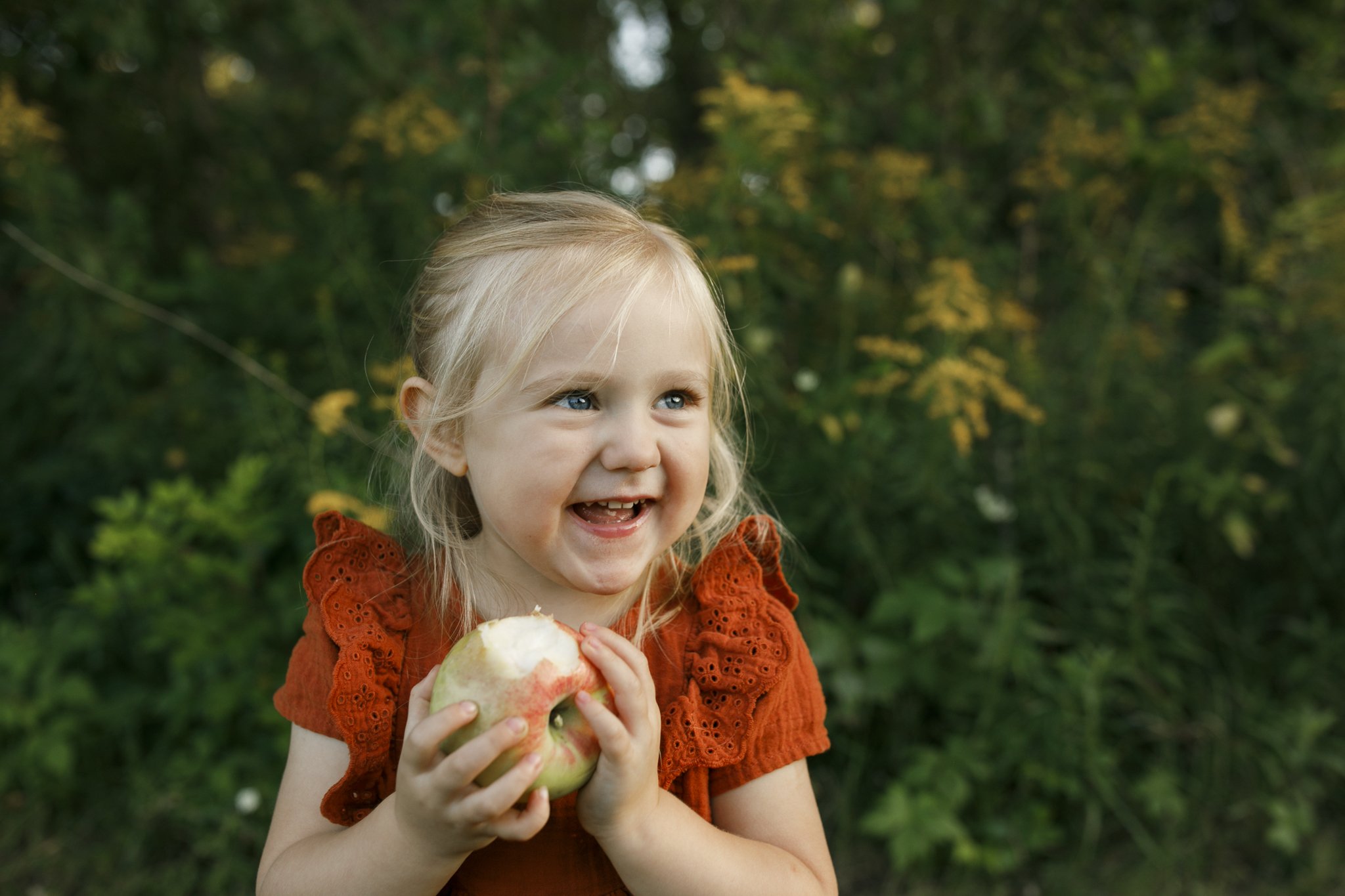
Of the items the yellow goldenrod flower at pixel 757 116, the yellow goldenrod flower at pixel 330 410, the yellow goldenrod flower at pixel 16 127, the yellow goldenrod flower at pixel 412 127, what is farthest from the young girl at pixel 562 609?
the yellow goldenrod flower at pixel 16 127

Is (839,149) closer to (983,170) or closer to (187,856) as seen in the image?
(983,170)

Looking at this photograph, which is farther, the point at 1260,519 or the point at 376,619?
the point at 1260,519

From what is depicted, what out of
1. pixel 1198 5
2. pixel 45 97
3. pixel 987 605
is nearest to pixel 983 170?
pixel 1198 5

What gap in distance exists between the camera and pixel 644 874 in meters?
1.14

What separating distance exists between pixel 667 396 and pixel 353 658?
0.53 metres

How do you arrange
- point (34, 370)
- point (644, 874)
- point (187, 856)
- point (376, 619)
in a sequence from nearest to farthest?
1. point (644, 874)
2. point (376, 619)
3. point (187, 856)
4. point (34, 370)

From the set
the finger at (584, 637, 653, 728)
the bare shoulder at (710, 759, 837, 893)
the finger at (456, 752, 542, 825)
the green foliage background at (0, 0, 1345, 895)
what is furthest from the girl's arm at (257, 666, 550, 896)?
the green foliage background at (0, 0, 1345, 895)

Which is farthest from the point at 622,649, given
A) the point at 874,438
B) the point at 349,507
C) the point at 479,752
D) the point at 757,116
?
the point at 757,116

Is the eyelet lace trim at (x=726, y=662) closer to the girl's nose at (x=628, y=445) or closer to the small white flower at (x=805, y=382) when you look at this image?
the girl's nose at (x=628, y=445)

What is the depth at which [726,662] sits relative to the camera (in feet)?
4.50

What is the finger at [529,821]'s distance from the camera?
100 cm

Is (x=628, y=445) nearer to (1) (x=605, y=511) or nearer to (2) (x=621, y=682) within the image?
(1) (x=605, y=511)

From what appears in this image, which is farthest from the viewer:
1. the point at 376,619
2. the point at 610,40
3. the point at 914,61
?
the point at 610,40

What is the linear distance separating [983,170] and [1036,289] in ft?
1.97
